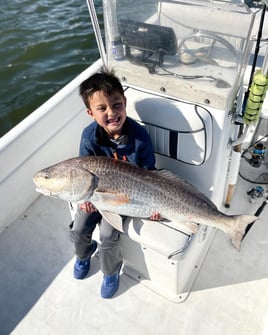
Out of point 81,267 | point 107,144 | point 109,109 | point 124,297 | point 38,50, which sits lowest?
point 38,50

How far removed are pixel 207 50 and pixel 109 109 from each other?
0.68 m

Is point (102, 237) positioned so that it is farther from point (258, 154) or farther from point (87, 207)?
point (258, 154)

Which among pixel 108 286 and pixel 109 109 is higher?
pixel 109 109

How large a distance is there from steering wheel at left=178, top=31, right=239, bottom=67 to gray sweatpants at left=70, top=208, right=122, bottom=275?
1.18 meters

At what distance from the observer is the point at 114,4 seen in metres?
2.09

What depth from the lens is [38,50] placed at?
6.71 m

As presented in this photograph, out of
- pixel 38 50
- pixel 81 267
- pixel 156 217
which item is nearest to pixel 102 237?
pixel 156 217

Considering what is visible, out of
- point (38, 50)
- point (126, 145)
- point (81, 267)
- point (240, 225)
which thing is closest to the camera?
point (240, 225)

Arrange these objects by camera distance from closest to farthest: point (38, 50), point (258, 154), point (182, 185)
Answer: point (182, 185), point (258, 154), point (38, 50)

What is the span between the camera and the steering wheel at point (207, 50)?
6.17ft

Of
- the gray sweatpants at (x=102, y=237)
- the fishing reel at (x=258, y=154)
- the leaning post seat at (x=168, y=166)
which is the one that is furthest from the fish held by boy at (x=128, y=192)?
the fishing reel at (x=258, y=154)

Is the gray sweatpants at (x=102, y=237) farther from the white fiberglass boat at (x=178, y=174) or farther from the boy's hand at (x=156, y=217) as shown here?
the boy's hand at (x=156, y=217)

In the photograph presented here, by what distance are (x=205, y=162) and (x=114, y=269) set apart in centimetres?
99

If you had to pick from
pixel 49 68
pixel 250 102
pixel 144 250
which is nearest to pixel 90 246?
pixel 144 250
